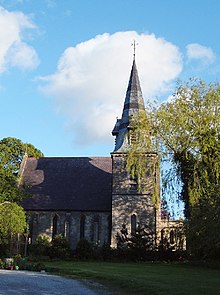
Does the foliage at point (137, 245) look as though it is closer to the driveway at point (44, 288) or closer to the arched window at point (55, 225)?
the arched window at point (55, 225)

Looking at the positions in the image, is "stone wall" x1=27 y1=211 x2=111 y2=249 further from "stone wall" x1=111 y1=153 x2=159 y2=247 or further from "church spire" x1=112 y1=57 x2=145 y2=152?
"church spire" x1=112 y1=57 x2=145 y2=152

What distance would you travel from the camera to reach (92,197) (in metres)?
40.6

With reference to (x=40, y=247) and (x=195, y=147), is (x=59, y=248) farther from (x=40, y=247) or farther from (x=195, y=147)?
(x=195, y=147)

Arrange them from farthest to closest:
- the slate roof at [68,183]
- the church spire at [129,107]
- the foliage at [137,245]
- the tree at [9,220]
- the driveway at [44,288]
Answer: the slate roof at [68,183], the church spire at [129,107], the foliage at [137,245], the tree at [9,220], the driveway at [44,288]

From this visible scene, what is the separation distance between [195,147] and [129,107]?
53.7ft

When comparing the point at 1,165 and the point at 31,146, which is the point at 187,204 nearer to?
the point at 1,165

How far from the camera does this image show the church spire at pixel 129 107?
126ft

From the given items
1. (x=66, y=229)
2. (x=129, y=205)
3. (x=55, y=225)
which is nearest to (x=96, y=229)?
(x=66, y=229)

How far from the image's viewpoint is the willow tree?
2325 cm

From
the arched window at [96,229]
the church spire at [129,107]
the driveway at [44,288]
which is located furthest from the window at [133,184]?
the driveway at [44,288]

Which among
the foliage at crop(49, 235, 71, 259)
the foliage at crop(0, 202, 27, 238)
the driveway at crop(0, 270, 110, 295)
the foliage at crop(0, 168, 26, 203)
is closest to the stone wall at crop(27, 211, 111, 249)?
the foliage at crop(49, 235, 71, 259)

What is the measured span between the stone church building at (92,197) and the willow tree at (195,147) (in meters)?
8.73

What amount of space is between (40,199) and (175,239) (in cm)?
1457

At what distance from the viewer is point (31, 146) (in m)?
52.4
